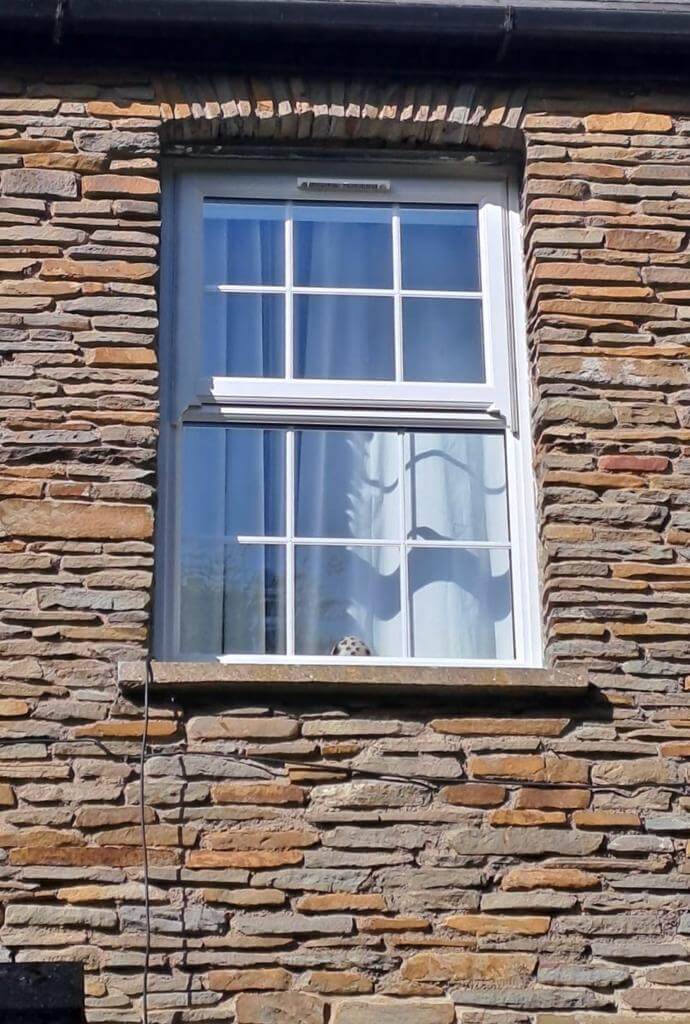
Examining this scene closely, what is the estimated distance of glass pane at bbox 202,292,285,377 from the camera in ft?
22.8

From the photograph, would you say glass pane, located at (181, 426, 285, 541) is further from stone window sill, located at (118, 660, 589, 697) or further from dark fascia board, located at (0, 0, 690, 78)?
dark fascia board, located at (0, 0, 690, 78)

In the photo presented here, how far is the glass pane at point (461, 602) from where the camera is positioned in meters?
6.58

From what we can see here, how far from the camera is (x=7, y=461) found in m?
6.45

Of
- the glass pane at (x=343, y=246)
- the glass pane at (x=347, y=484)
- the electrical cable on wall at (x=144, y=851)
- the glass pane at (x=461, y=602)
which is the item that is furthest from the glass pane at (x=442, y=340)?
the electrical cable on wall at (x=144, y=851)

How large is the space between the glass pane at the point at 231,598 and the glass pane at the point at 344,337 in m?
0.79

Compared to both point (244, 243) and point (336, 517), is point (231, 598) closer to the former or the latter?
point (336, 517)

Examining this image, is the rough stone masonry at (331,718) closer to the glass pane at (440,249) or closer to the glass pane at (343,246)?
the glass pane at (440,249)

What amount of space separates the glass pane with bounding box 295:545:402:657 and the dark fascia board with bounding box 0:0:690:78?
6.56 feet

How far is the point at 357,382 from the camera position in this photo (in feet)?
22.7

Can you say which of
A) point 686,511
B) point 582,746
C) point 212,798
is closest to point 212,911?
point 212,798

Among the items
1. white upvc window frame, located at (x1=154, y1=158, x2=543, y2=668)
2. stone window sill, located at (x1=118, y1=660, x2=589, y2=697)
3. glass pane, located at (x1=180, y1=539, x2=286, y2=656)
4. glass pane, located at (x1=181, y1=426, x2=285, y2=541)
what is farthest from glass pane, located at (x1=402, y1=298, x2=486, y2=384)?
stone window sill, located at (x1=118, y1=660, x2=589, y2=697)

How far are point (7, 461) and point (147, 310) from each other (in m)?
0.79

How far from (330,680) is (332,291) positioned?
176 cm

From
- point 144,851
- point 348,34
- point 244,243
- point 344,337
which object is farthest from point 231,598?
point 348,34
